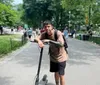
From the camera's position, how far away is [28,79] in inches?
384

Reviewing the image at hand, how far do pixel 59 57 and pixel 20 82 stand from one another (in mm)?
2734

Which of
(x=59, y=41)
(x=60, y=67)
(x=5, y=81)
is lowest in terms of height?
(x=5, y=81)

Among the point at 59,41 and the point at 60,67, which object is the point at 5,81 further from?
the point at 59,41

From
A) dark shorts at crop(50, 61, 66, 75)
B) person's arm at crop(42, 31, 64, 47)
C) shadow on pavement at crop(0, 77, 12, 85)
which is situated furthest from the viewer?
shadow on pavement at crop(0, 77, 12, 85)

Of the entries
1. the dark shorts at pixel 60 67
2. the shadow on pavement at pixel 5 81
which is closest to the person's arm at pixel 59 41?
the dark shorts at pixel 60 67

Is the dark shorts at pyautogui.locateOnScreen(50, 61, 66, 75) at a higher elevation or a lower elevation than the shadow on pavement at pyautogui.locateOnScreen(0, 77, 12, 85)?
higher

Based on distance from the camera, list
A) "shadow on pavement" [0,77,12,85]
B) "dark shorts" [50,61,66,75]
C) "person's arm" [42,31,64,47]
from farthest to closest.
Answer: "shadow on pavement" [0,77,12,85]
"dark shorts" [50,61,66,75]
"person's arm" [42,31,64,47]

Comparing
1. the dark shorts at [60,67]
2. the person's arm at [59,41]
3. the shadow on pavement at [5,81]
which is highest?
the person's arm at [59,41]

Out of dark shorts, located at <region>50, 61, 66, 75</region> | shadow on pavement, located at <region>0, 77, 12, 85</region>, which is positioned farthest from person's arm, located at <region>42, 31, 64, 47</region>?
shadow on pavement, located at <region>0, 77, 12, 85</region>

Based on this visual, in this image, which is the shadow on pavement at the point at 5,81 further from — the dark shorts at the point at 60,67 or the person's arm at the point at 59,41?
the person's arm at the point at 59,41

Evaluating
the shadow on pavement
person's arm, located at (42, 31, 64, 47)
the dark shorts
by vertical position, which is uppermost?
person's arm, located at (42, 31, 64, 47)

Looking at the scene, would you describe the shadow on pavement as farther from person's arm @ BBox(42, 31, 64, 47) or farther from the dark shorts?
person's arm @ BBox(42, 31, 64, 47)

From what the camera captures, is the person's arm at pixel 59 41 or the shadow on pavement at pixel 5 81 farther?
the shadow on pavement at pixel 5 81

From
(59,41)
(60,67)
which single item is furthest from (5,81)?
(59,41)
